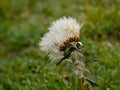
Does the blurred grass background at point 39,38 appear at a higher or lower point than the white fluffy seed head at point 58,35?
higher

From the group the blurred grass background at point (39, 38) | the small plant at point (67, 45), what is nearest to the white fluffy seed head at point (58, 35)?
the small plant at point (67, 45)

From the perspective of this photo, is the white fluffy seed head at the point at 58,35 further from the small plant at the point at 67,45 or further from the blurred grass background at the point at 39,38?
the blurred grass background at the point at 39,38

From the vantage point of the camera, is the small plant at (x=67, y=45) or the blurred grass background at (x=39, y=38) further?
the blurred grass background at (x=39, y=38)

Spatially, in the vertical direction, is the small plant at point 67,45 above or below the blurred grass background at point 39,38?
below

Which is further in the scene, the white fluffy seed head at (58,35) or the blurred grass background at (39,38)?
the blurred grass background at (39,38)

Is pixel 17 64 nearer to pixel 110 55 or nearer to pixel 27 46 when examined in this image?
pixel 27 46

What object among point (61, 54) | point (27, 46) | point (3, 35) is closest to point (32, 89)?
point (61, 54)

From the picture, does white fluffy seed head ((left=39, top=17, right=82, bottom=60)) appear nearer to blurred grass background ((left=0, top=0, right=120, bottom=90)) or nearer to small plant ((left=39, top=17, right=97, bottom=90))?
small plant ((left=39, top=17, right=97, bottom=90))
